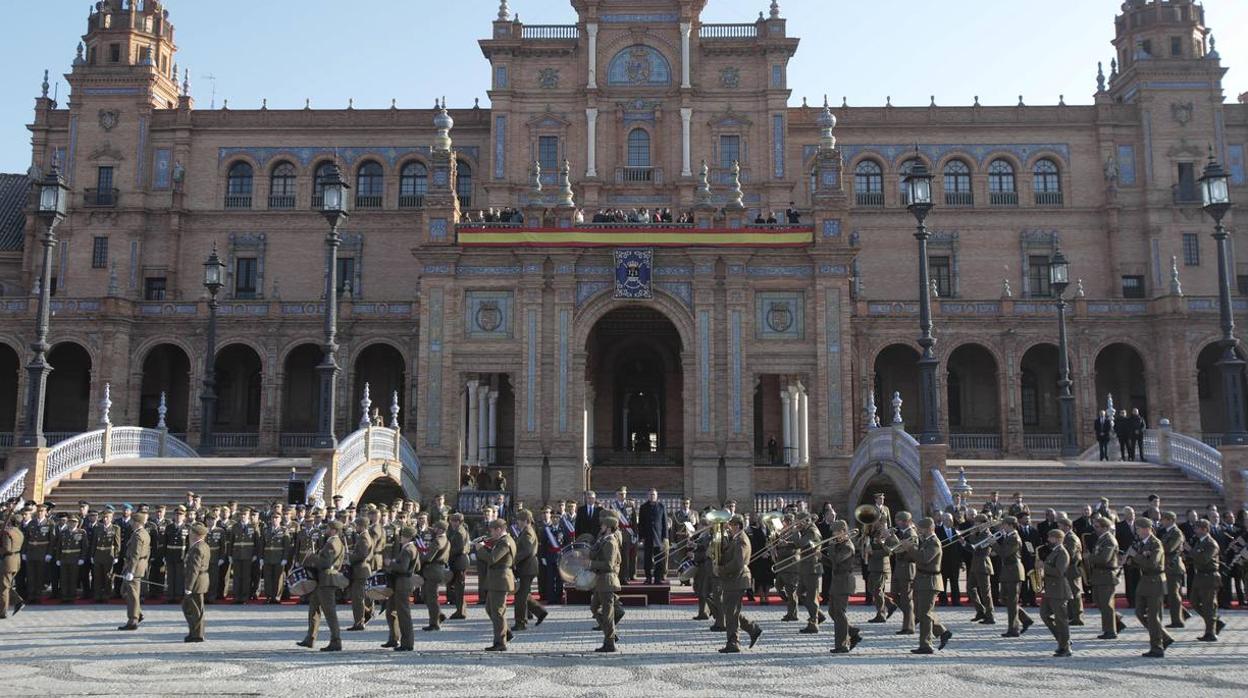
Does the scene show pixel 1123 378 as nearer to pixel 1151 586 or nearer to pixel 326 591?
pixel 1151 586

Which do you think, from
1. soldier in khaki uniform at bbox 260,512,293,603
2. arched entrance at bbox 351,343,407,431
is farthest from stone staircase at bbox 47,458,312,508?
arched entrance at bbox 351,343,407,431

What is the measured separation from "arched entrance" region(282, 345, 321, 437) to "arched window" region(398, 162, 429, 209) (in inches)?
338

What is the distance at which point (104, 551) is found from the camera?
19.6 meters

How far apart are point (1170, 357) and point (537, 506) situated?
2712 centimetres

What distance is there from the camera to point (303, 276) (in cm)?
5006

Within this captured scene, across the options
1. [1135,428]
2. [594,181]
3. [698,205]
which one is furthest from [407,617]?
[594,181]

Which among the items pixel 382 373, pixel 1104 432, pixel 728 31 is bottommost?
pixel 1104 432

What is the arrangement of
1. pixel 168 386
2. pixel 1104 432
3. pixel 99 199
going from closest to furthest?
1. pixel 1104 432
2. pixel 168 386
3. pixel 99 199

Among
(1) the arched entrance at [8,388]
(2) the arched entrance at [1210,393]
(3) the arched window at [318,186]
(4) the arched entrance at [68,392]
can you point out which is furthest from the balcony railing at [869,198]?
(1) the arched entrance at [8,388]

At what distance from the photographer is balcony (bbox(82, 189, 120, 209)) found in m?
49.8

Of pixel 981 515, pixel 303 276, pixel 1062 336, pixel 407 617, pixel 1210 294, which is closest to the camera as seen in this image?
pixel 407 617

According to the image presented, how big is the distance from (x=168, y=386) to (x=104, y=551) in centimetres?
2919

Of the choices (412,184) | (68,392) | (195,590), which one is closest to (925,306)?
(195,590)

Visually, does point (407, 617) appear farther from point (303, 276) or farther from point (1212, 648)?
point (303, 276)
